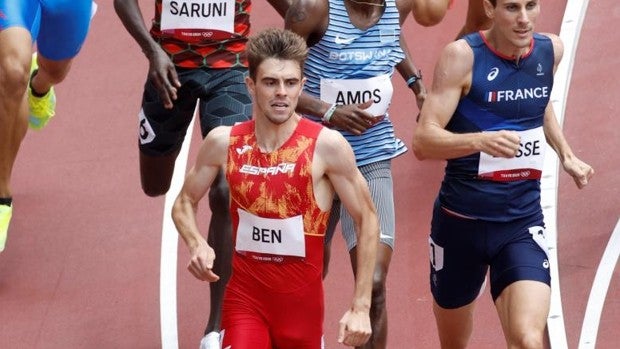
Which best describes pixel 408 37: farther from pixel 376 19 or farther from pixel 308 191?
pixel 308 191

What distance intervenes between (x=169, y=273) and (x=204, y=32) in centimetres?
185

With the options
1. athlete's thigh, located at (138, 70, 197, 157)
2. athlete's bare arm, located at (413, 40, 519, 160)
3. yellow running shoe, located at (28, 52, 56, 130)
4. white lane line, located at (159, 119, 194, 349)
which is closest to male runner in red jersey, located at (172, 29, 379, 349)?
athlete's bare arm, located at (413, 40, 519, 160)

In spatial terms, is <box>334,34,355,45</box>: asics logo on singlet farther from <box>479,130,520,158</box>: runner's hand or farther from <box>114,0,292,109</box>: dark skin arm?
<box>479,130,520,158</box>: runner's hand

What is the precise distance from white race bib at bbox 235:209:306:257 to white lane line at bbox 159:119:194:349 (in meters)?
2.35

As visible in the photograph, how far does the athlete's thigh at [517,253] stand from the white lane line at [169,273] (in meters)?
2.45

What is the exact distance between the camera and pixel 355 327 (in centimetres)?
745

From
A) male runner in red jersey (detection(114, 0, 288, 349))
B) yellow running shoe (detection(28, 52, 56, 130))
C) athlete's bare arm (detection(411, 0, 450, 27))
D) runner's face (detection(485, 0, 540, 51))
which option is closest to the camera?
runner's face (detection(485, 0, 540, 51))

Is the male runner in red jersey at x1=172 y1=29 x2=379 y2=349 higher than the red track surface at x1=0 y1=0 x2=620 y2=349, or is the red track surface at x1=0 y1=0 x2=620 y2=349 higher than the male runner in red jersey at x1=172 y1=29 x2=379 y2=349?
the male runner in red jersey at x1=172 y1=29 x2=379 y2=349

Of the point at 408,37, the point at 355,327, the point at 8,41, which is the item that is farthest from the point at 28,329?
the point at 408,37

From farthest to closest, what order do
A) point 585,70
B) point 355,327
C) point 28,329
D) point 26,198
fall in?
1. point 585,70
2. point 26,198
3. point 28,329
4. point 355,327

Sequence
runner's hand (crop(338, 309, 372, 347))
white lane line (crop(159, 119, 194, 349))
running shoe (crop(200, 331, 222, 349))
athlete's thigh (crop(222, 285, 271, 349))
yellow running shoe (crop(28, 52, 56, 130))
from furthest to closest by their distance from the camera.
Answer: yellow running shoe (crop(28, 52, 56, 130)), white lane line (crop(159, 119, 194, 349)), running shoe (crop(200, 331, 222, 349)), athlete's thigh (crop(222, 285, 271, 349)), runner's hand (crop(338, 309, 372, 347))

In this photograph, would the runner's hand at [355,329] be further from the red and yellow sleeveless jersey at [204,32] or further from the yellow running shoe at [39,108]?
the yellow running shoe at [39,108]

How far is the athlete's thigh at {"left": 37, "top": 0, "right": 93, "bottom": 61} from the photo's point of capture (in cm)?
1031

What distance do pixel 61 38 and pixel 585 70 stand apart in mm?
4396
